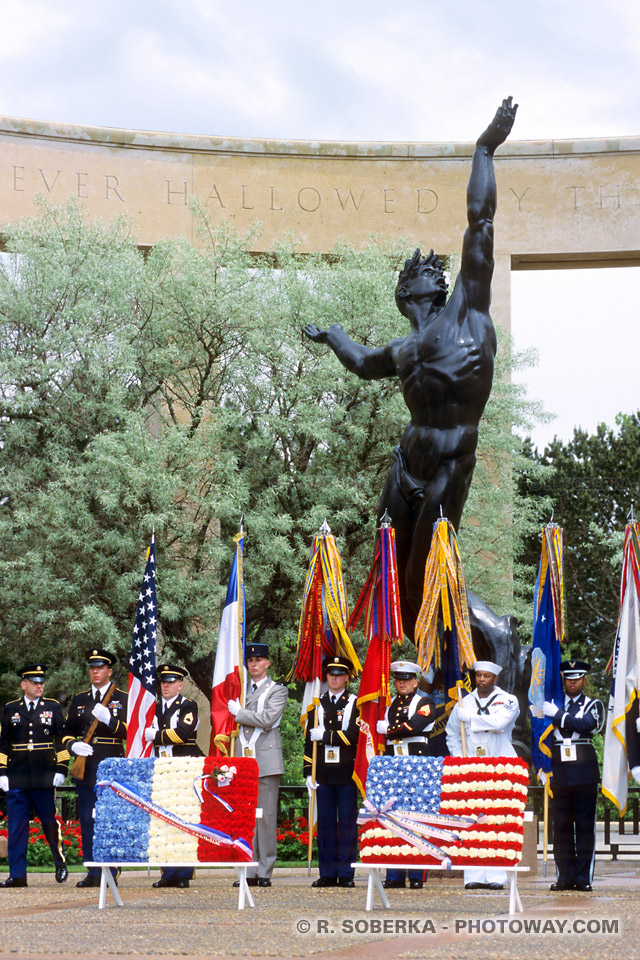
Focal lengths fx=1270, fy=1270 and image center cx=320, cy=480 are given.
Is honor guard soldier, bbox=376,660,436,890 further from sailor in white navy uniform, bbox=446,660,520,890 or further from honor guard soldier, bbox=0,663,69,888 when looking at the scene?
honor guard soldier, bbox=0,663,69,888

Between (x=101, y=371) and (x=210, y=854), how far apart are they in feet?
37.3

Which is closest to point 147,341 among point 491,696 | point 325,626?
point 325,626

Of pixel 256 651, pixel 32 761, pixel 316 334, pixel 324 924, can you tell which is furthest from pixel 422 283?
pixel 324 924

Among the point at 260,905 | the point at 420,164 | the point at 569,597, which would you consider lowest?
the point at 260,905

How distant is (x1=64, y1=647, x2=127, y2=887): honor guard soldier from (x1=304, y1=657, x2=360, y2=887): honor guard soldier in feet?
5.15

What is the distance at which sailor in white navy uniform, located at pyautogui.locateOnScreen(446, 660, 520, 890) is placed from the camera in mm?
8977

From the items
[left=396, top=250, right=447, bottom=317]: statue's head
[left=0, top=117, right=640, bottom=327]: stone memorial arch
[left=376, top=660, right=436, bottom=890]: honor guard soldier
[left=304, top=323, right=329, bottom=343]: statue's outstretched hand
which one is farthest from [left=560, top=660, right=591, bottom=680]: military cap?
[left=0, top=117, right=640, bottom=327]: stone memorial arch

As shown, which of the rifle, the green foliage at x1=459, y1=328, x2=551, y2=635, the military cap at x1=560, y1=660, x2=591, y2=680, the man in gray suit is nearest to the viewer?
the military cap at x1=560, y1=660, x2=591, y2=680

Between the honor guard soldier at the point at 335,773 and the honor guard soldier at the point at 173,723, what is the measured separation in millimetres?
936

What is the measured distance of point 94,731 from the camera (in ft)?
33.6

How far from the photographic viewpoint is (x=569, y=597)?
107 ft

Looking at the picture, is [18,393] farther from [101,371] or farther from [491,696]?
[491,696]

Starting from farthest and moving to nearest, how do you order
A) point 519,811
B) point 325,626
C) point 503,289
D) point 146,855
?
point 503,289 → point 325,626 → point 146,855 → point 519,811

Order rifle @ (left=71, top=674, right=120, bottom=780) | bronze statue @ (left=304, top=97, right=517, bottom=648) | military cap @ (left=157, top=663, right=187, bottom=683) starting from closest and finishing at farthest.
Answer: bronze statue @ (left=304, top=97, right=517, bottom=648), rifle @ (left=71, top=674, right=120, bottom=780), military cap @ (left=157, top=663, right=187, bottom=683)
